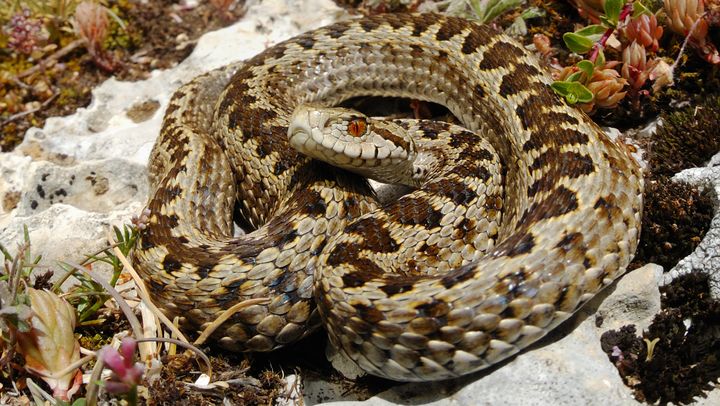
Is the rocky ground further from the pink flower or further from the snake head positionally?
the snake head

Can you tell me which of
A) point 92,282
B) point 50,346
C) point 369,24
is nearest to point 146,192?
point 92,282

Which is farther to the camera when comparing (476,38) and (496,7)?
(496,7)

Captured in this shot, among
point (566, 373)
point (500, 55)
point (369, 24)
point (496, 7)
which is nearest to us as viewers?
point (566, 373)

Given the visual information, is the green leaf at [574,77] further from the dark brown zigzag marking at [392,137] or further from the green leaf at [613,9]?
the dark brown zigzag marking at [392,137]

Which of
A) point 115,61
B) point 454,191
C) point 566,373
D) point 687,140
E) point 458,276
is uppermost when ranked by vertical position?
point 687,140

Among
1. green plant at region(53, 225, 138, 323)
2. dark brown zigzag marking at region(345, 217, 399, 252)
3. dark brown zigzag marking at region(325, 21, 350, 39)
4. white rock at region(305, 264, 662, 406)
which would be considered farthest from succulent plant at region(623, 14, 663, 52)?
green plant at region(53, 225, 138, 323)

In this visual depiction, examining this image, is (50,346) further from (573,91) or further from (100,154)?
(573,91)
